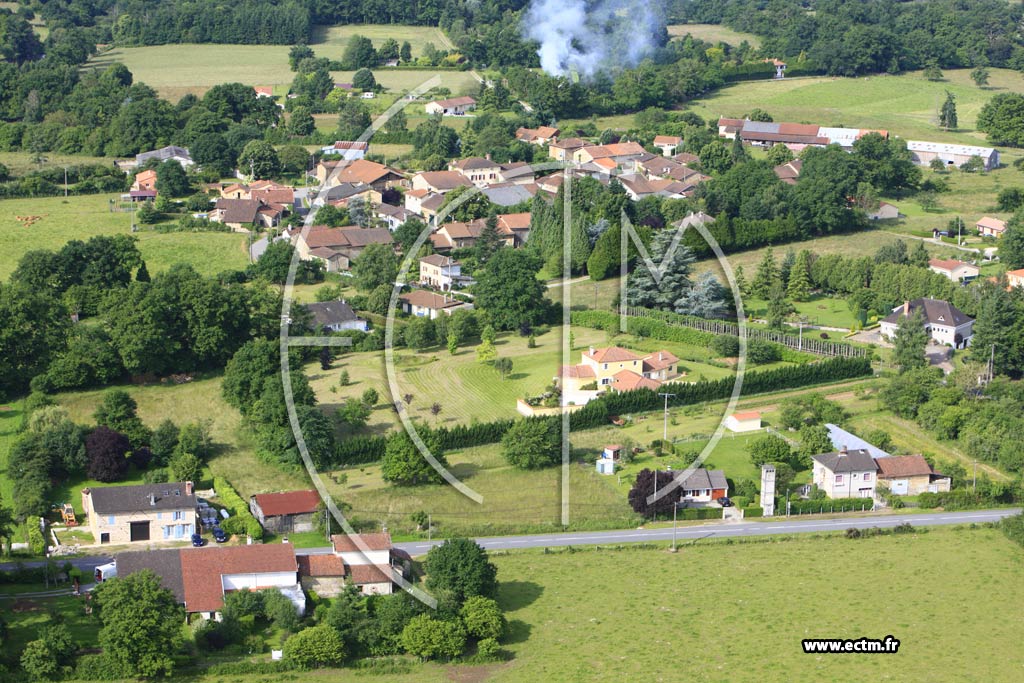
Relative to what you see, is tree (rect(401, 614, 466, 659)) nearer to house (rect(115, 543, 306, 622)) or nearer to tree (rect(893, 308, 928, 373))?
house (rect(115, 543, 306, 622))

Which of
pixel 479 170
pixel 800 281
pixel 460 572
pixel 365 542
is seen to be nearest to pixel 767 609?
pixel 460 572

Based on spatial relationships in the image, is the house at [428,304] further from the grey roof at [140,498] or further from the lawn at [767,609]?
the lawn at [767,609]

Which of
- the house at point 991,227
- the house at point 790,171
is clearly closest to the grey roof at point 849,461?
the house at point 991,227

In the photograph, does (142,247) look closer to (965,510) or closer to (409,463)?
(409,463)

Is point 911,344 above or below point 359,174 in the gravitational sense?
below

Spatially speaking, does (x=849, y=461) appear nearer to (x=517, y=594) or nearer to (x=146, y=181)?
(x=517, y=594)

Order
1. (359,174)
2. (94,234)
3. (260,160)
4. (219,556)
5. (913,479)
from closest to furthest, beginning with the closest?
(219,556) < (913,479) < (94,234) < (359,174) < (260,160)
